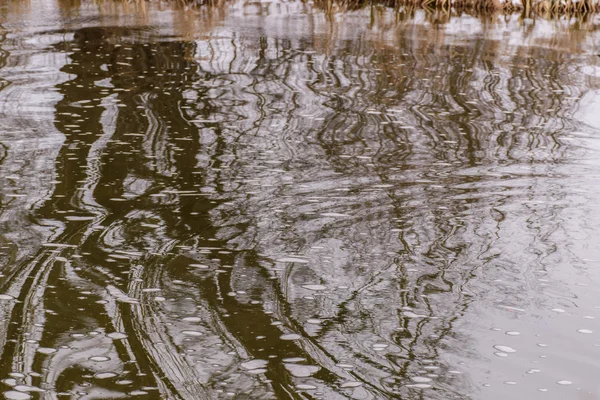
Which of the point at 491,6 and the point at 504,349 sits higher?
the point at 491,6

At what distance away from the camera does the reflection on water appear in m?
3.97

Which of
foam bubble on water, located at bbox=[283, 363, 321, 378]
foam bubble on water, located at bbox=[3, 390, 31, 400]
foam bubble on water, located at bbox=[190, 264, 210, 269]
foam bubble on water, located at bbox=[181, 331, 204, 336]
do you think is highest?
foam bubble on water, located at bbox=[190, 264, 210, 269]

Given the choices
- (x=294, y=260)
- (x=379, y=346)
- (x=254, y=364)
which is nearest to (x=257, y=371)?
(x=254, y=364)

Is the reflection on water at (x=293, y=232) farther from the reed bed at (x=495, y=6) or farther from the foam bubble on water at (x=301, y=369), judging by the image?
the reed bed at (x=495, y=6)

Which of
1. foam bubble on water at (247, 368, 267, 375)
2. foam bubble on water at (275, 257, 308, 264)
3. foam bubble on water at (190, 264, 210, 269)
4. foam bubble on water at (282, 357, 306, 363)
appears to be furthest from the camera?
foam bubble on water at (275, 257, 308, 264)

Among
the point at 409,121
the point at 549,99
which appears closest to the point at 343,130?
the point at 409,121

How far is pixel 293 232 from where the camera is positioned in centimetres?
570

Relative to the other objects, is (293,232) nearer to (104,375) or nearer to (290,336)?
(290,336)

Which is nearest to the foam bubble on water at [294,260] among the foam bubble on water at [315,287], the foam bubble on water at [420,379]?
the foam bubble on water at [315,287]

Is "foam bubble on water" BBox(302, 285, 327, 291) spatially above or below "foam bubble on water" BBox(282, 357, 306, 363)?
above

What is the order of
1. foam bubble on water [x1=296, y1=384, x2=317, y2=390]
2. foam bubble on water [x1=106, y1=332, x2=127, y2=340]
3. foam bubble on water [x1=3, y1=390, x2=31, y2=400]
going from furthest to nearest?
foam bubble on water [x1=106, y1=332, x2=127, y2=340]
foam bubble on water [x1=296, y1=384, x2=317, y2=390]
foam bubble on water [x1=3, y1=390, x2=31, y2=400]

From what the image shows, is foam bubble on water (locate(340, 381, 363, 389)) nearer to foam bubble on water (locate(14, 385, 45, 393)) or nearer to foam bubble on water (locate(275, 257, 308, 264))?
foam bubble on water (locate(14, 385, 45, 393))

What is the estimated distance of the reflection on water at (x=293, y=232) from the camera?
3975 mm

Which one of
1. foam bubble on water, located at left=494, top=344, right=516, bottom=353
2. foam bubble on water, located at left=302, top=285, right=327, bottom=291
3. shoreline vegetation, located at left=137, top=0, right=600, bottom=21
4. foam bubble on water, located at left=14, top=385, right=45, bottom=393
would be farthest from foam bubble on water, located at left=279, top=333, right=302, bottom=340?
shoreline vegetation, located at left=137, top=0, right=600, bottom=21
